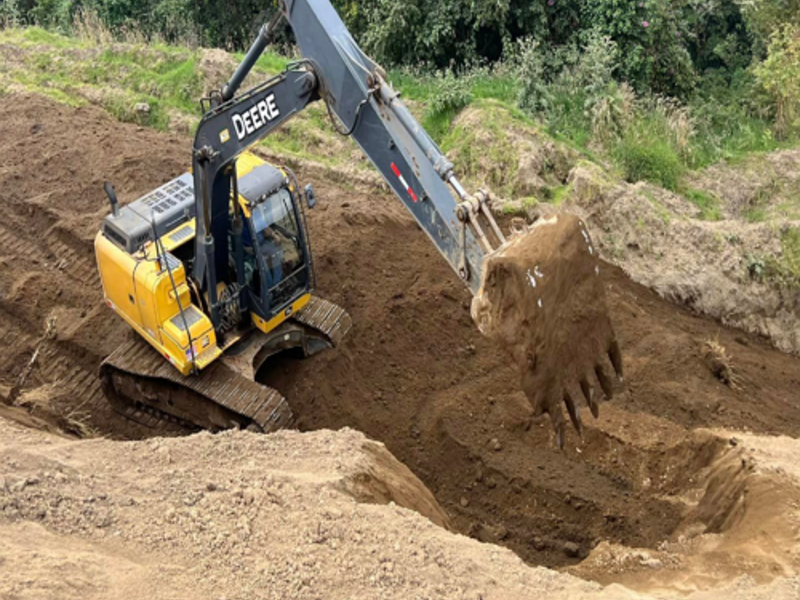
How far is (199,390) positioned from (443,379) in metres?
2.75

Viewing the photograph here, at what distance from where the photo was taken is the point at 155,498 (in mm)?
6203

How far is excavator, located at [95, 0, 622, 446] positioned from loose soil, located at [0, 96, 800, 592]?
→ 747mm

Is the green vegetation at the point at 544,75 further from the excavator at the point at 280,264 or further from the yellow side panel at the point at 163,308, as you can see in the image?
the yellow side panel at the point at 163,308

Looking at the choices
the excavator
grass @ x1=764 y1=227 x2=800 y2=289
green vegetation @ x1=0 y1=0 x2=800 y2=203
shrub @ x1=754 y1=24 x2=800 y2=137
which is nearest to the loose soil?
the excavator

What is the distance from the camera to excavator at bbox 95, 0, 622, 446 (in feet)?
20.5

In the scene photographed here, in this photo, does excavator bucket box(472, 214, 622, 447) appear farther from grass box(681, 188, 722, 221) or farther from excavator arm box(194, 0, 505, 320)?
grass box(681, 188, 722, 221)

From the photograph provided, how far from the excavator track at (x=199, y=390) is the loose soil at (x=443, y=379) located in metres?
0.31

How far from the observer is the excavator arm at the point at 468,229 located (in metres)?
6.13

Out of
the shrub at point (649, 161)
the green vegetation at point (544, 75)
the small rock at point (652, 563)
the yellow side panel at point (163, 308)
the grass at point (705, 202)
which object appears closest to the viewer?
the small rock at point (652, 563)

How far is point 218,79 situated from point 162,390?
315 inches

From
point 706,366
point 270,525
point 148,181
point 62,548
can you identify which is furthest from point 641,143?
point 62,548

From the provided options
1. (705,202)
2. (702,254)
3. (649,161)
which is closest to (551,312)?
(702,254)

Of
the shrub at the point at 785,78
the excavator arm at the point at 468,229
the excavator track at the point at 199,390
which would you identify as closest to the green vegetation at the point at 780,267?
the shrub at the point at 785,78

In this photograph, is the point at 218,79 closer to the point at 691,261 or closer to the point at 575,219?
the point at 691,261
